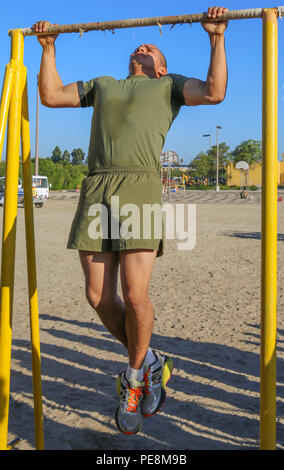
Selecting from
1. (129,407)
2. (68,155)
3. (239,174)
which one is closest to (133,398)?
(129,407)

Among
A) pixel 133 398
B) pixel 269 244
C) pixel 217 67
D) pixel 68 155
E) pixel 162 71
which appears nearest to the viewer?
pixel 269 244

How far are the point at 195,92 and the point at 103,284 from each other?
0.99 metres

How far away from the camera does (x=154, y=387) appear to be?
255cm

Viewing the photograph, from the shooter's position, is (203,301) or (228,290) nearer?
(203,301)

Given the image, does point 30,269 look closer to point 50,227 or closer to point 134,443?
point 134,443

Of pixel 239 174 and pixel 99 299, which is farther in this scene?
pixel 239 174

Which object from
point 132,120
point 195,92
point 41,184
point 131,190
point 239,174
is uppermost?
point 239,174

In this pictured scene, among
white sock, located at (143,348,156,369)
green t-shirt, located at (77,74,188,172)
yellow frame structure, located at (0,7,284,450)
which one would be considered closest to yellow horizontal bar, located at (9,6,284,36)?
yellow frame structure, located at (0,7,284,450)

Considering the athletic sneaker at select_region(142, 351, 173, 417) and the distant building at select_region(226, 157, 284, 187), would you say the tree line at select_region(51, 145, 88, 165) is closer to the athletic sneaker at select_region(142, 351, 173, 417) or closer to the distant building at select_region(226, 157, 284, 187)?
the distant building at select_region(226, 157, 284, 187)

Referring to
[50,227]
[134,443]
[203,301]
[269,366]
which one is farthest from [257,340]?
[50,227]

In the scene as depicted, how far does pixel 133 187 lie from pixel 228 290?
4.32 meters

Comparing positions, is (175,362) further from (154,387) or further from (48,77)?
(48,77)

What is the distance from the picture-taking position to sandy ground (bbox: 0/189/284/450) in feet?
8.93

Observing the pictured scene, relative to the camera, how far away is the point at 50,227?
Result: 15.4 meters
